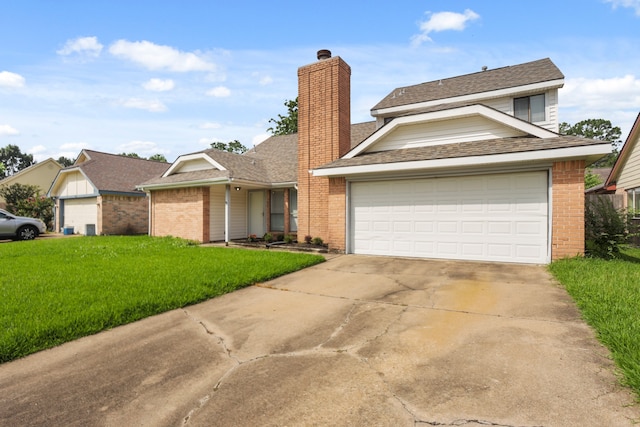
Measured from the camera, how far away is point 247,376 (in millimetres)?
2871

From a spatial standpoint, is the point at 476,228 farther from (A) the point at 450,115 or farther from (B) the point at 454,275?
(A) the point at 450,115

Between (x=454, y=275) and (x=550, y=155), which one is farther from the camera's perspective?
(x=550, y=155)

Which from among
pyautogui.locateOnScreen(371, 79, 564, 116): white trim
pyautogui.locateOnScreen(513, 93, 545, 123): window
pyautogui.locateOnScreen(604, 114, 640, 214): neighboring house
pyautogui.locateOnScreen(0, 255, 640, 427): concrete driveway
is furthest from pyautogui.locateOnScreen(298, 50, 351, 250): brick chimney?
pyautogui.locateOnScreen(604, 114, 640, 214): neighboring house

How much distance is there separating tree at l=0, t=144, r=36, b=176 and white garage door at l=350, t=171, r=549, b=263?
98.6 metres

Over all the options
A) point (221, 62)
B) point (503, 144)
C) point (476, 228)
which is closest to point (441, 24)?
point (503, 144)

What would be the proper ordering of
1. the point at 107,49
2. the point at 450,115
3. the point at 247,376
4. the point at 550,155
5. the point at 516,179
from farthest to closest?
the point at 107,49 → the point at 450,115 → the point at 516,179 → the point at 550,155 → the point at 247,376

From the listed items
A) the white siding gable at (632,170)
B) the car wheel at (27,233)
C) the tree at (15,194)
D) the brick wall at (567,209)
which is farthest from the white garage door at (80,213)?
→ the white siding gable at (632,170)

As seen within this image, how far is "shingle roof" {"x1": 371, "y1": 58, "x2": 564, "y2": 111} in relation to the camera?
13047mm

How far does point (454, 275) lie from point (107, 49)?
482 inches

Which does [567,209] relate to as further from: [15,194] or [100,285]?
[15,194]

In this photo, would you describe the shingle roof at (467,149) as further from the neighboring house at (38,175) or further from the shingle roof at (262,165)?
the neighboring house at (38,175)

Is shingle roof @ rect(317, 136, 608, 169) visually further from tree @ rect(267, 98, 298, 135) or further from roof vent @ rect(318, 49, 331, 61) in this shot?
tree @ rect(267, 98, 298, 135)

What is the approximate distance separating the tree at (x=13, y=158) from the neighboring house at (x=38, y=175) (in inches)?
2383

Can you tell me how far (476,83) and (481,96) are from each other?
4.99 ft
